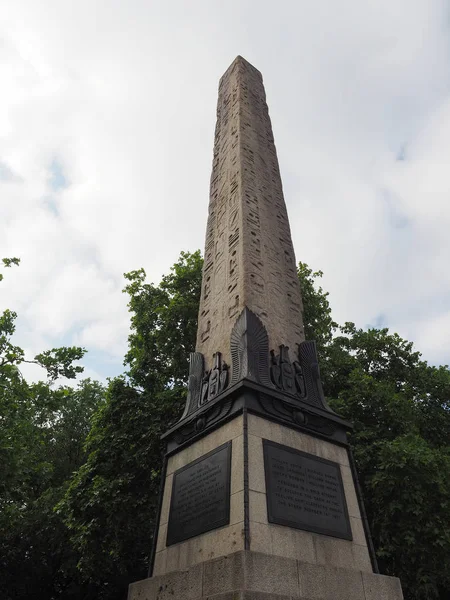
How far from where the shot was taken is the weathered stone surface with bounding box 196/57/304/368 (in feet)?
21.8

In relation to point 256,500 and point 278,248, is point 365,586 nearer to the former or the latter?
point 256,500

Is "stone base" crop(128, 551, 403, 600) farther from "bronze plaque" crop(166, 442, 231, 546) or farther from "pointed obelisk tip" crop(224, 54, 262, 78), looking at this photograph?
"pointed obelisk tip" crop(224, 54, 262, 78)

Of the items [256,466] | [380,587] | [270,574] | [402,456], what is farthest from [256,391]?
[402,456]

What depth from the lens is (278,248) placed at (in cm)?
789

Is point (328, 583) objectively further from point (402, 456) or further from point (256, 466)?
point (402, 456)

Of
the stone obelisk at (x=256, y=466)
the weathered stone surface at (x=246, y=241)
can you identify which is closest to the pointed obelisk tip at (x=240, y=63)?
the weathered stone surface at (x=246, y=241)

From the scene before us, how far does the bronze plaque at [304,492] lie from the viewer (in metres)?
4.61

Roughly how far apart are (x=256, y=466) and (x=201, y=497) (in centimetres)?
76

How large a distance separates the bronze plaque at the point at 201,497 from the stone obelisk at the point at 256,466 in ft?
0.05

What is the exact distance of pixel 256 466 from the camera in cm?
469

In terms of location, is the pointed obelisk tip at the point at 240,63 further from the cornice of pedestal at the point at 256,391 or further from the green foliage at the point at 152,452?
the cornice of pedestal at the point at 256,391

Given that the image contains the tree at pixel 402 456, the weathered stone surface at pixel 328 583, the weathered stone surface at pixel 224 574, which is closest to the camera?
the weathered stone surface at pixel 224 574

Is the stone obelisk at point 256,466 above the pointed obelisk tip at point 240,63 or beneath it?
beneath

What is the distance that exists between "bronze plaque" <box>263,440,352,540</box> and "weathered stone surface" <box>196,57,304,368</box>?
5.39 ft
